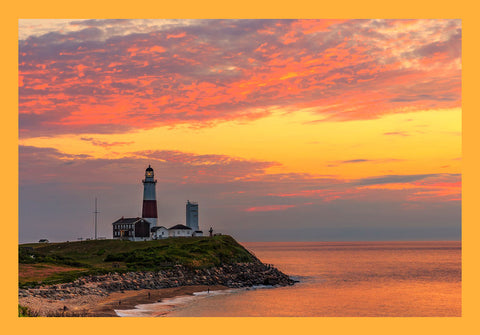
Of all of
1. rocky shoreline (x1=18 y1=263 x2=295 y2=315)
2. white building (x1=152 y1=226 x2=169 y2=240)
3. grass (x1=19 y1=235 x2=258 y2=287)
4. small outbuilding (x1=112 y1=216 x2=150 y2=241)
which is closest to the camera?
rocky shoreline (x1=18 y1=263 x2=295 y2=315)

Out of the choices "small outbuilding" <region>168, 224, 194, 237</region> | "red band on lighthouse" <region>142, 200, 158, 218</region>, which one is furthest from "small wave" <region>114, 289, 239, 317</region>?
"small outbuilding" <region>168, 224, 194, 237</region>

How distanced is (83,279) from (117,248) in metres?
39.2

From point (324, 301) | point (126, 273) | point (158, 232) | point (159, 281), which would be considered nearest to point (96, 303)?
point (126, 273)

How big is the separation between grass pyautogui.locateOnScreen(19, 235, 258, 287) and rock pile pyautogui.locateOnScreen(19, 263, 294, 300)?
1522 millimetres

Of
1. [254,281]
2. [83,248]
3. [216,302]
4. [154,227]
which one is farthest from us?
[154,227]

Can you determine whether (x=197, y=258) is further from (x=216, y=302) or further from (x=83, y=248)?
(x=83, y=248)

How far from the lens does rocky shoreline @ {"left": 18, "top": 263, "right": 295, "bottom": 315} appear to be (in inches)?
1951

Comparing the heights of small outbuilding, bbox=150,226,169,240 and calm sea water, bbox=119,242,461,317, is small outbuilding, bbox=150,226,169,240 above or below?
above

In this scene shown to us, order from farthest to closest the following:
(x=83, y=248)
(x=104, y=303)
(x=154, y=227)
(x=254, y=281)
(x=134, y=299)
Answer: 1. (x=154, y=227)
2. (x=83, y=248)
3. (x=254, y=281)
4. (x=134, y=299)
5. (x=104, y=303)

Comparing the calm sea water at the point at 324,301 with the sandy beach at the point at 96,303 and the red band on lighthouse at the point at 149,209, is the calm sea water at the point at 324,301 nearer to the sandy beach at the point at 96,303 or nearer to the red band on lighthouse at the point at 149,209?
the sandy beach at the point at 96,303

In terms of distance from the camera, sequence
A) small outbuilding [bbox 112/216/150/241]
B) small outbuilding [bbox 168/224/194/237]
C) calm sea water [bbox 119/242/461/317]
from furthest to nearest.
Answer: small outbuilding [bbox 168/224/194/237], small outbuilding [bbox 112/216/150/241], calm sea water [bbox 119/242/461/317]

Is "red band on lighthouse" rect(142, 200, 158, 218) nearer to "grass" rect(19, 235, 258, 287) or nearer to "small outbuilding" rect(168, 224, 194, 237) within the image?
"small outbuilding" rect(168, 224, 194, 237)

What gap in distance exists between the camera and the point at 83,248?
99.2 m

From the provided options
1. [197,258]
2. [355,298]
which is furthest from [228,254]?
[355,298]
